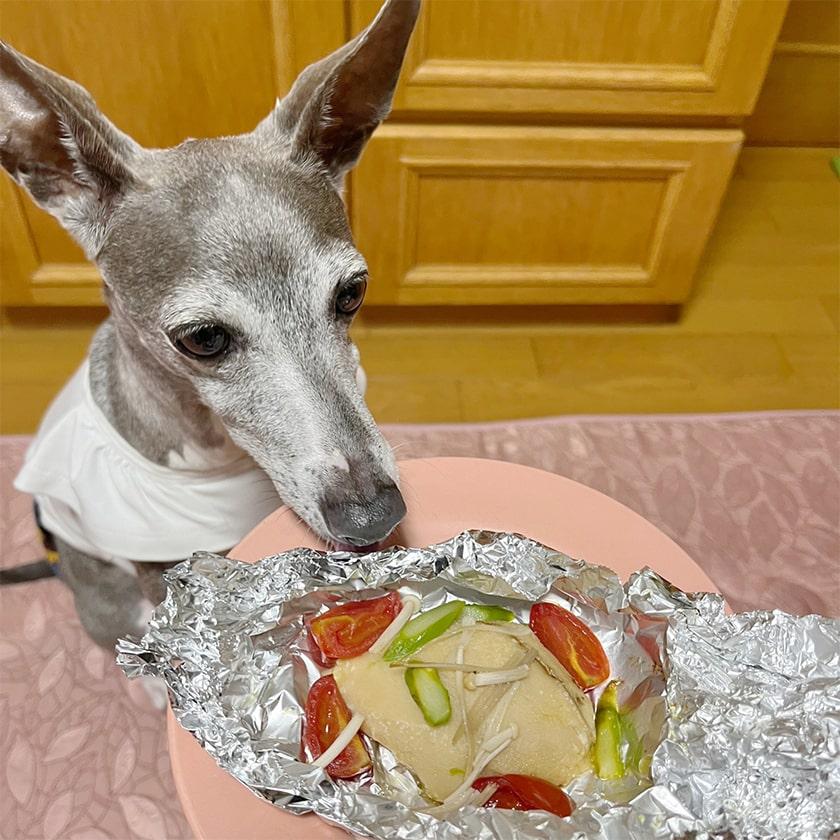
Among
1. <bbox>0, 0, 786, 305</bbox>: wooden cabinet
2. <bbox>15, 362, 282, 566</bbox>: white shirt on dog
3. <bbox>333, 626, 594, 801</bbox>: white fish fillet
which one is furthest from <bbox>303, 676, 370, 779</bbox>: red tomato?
<bbox>0, 0, 786, 305</bbox>: wooden cabinet

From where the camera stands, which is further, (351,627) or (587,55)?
(587,55)

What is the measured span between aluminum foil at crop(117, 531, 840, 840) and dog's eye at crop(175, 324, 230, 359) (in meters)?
0.26

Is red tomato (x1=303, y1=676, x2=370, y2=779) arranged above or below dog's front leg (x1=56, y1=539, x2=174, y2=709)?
above

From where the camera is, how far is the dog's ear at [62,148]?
0.96m

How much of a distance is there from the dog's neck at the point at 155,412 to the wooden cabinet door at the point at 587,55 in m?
0.85

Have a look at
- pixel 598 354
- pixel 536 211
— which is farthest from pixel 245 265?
pixel 598 354

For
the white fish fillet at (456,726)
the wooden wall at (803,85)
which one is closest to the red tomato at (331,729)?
the white fish fillet at (456,726)

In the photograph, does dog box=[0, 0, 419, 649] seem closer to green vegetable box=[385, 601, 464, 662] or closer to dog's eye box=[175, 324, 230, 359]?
dog's eye box=[175, 324, 230, 359]

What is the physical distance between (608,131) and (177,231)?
1175 mm

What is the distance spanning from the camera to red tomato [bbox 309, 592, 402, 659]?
1.03 metres

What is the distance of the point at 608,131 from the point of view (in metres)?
1.88

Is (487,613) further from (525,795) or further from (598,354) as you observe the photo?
(598,354)

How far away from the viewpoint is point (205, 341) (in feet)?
3.49

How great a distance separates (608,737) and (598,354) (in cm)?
144
